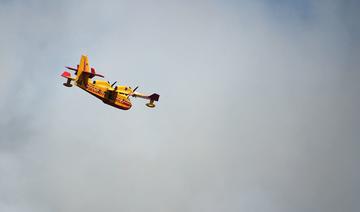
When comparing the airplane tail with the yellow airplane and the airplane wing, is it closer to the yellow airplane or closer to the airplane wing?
the yellow airplane

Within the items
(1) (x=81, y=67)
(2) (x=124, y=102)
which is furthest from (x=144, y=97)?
(1) (x=81, y=67)

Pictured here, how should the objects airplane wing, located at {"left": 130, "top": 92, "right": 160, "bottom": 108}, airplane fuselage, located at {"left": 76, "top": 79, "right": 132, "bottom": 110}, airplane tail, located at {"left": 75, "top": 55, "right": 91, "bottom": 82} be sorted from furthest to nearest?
airplane wing, located at {"left": 130, "top": 92, "right": 160, "bottom": 108}, airplane fuselage, located at {"left": 76, "top": 79, "right": 132, "bottom": 110}, airplane tail, located at {"left": 75, "top": 55, "right": 91, "bottom": 82}

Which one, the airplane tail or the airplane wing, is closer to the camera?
the airplane tail

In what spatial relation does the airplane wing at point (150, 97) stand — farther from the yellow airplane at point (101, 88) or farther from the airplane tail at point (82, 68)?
the airplane tail at point (82, 68)

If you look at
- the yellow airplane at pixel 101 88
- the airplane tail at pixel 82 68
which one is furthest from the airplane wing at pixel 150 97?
the airplane tail at pixel 82 68

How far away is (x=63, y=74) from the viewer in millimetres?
180125

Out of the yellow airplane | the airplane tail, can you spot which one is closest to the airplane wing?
the yellow airplane

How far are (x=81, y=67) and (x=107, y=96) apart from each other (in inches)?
365

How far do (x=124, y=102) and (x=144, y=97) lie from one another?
176 inches

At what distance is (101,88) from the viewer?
601 feet

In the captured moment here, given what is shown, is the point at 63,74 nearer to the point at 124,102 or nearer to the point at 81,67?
the point at 81,67

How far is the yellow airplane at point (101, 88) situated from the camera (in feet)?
590

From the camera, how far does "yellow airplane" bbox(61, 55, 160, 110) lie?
17975 centimetres

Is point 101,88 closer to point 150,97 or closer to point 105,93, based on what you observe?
point 105,93
